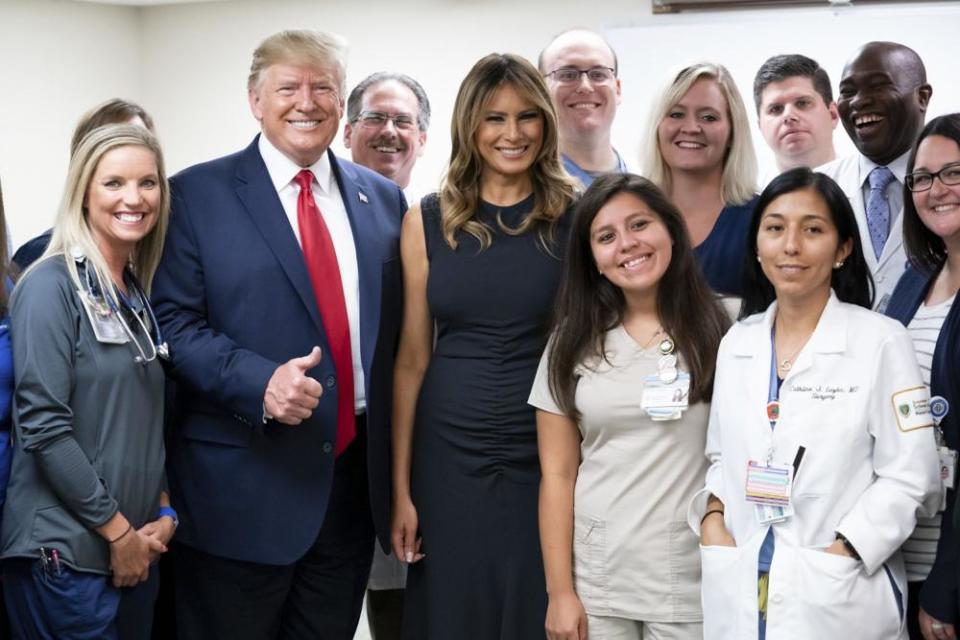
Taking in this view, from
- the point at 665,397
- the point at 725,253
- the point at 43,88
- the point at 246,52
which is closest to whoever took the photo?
the point at 665,397

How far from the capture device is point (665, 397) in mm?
2422

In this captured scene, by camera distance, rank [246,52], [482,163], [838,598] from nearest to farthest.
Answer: [838,598]
[482,163]
[246,52]

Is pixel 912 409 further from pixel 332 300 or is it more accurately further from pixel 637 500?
pixel 332 300

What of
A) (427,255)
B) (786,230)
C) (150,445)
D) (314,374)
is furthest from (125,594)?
(786,230)

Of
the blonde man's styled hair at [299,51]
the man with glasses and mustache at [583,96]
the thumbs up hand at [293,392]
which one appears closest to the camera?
the thumbs up hand at [293,392]

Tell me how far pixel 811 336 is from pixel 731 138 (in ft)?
3.54

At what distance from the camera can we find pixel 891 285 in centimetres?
300

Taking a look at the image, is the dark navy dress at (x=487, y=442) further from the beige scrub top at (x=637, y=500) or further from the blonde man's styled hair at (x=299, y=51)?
the blonde man's styled hair at (x=299, y=51)

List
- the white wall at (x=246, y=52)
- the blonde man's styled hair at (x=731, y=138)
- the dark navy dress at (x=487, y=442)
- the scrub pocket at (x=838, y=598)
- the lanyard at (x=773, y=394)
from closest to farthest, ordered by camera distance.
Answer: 1. the scrub pocket at (x=838, y=598)
2. the lanyard at (x=773, y=394)
3. the dark navy dress at (x=487, y=442)
4. the blonde man's styled hair at (x=731, y=138)
5. the white wall at (x=246, y=52)

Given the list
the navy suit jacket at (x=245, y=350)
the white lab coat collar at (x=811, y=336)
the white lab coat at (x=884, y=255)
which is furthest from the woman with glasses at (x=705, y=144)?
the navy suit jacket at (x=245, y=350)

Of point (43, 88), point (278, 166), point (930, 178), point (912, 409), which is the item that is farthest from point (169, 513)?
point (43, 88)

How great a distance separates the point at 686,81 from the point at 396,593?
1.88 m

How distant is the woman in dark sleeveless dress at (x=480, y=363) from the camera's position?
268cm

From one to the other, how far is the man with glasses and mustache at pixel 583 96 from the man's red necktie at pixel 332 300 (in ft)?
4.07
